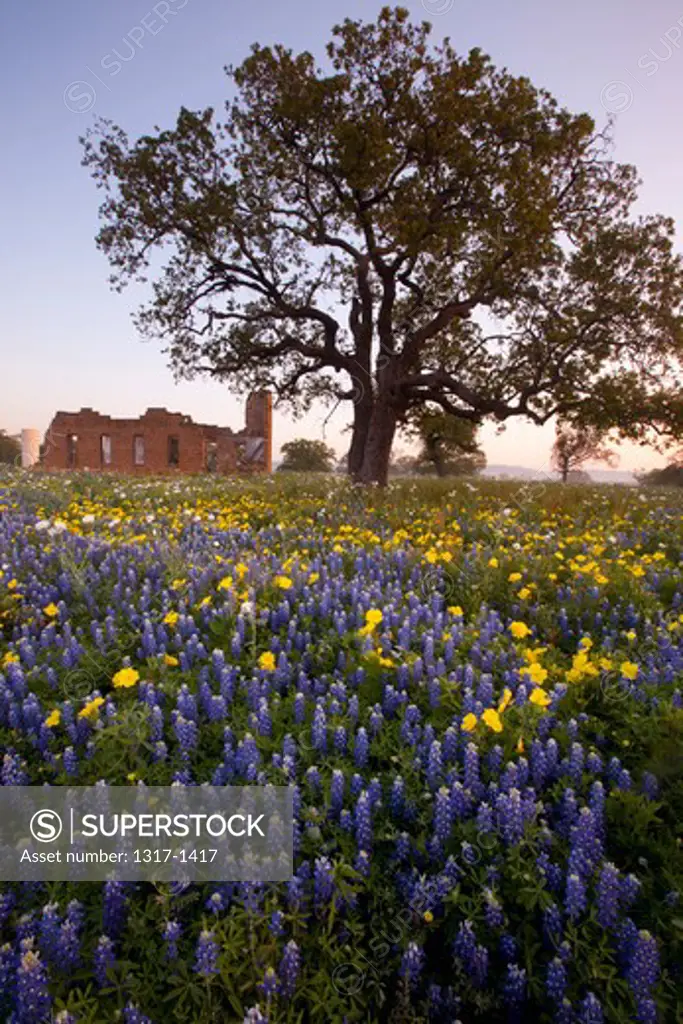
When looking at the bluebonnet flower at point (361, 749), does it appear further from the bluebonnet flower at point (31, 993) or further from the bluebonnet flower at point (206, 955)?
the bluebonnet flower at point (31, 993)

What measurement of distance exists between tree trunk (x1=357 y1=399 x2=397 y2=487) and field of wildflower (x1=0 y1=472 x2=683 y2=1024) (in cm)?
1308

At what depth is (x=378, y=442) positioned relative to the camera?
18531mm

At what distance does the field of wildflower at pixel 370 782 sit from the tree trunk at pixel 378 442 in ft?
42.9

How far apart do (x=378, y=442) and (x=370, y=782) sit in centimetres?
1616

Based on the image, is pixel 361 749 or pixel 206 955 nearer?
pixel 206 955

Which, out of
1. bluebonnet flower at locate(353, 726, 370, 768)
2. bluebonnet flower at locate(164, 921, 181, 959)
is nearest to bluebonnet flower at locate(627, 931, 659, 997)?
bluebonnet flower at locate(353, 726, 370, 768)

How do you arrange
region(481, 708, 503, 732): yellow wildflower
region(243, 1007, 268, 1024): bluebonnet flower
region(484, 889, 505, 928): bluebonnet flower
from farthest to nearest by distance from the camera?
region(481, 708, 503, 732): yellow wildflower < region(484, 889, 505, 928): bluebonnet flower < region(243, 1007, 268, 1024): bluebonnet flower

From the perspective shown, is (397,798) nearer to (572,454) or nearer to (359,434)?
(359,434)

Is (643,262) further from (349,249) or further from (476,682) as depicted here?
(476,682)

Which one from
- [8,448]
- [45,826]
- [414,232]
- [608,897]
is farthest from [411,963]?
[8,448]

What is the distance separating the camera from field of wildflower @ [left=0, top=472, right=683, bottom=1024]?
2031mm

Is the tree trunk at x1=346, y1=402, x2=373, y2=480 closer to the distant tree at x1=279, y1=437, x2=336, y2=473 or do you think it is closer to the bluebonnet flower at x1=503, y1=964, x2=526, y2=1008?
the bluebonnet flower at x1=503, y1=964, x2=526, y2=1008

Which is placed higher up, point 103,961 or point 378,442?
point 378,442

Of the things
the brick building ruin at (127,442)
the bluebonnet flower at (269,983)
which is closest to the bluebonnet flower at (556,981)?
the bluebonnet flower at (269,983)
